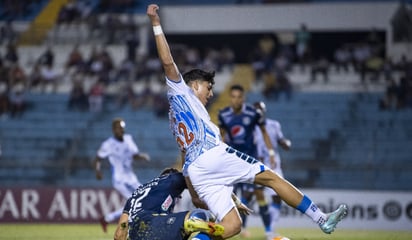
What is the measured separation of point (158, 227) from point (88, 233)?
379 inches

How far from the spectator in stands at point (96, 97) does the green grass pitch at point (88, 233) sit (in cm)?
864

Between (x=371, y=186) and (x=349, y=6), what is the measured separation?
1220cm

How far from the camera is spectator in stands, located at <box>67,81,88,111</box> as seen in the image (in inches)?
1302

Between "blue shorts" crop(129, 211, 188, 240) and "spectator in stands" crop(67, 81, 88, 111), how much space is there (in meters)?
21.8

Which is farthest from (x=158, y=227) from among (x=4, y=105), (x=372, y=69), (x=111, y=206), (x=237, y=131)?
(x=372, y=69)

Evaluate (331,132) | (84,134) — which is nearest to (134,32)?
(84,134)

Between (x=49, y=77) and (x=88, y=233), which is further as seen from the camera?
(x=49, y=77)

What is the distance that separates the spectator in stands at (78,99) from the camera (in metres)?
33.1

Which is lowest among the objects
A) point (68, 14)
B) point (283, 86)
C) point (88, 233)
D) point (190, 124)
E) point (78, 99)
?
point (88, 233)

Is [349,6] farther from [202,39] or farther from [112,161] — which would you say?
[112,161]

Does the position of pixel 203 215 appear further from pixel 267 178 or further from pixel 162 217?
pixel 267 178

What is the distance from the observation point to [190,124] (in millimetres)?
11805

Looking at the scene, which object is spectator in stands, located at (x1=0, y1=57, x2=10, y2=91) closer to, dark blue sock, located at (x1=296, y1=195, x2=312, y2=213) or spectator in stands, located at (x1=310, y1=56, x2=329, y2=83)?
spectator in stands, located at (x1=310, y1=56, x2=329, y2=83)

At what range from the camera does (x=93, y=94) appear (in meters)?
33.3
